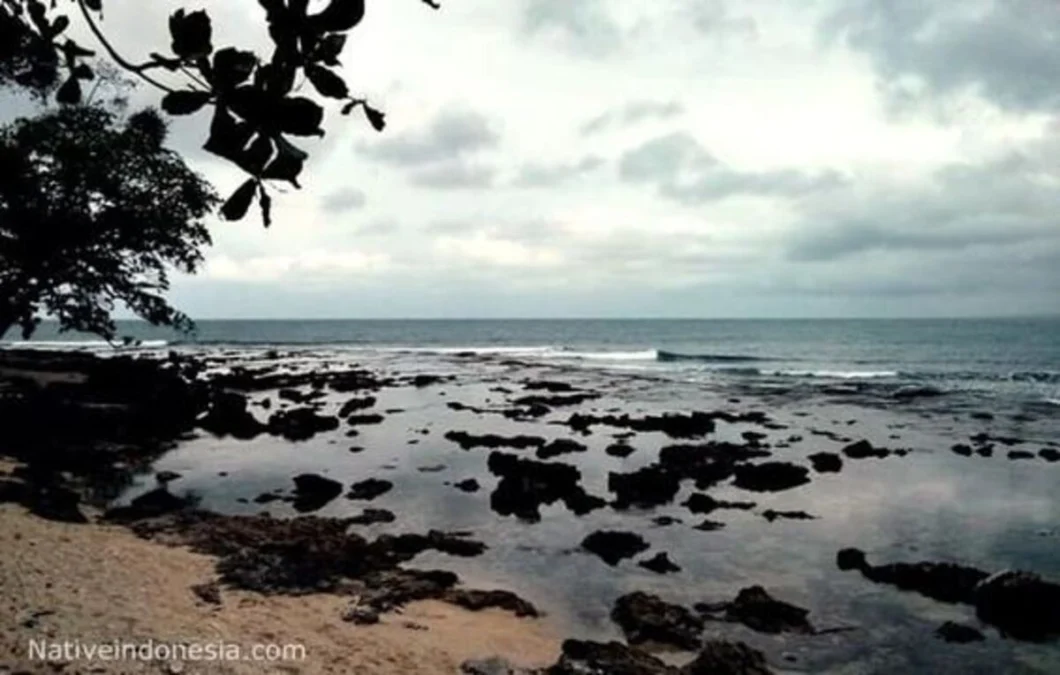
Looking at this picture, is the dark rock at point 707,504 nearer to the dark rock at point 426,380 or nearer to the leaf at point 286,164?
the leaf at point 286,164

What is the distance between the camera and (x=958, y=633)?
32.3ft

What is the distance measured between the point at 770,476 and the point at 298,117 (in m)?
18.7

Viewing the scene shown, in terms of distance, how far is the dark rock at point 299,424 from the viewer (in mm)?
24578

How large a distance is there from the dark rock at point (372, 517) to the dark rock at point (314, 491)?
1198 millimetres

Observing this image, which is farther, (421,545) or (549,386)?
(549,386)

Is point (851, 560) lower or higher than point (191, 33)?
Answer: lower

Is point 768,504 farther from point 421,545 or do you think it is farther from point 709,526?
point 421,545

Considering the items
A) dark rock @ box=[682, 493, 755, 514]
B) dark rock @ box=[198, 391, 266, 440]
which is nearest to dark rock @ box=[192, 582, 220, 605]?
dark rock @ box=[682, 493, 755, 514]

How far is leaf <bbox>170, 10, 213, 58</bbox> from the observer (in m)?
1.88

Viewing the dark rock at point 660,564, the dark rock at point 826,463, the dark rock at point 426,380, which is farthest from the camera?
the dark rock at point 426,380

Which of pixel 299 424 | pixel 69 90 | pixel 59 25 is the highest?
pixel 59 25

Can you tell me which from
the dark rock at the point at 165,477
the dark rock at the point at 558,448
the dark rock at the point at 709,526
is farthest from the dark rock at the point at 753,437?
the dark rock at the point at 165,477

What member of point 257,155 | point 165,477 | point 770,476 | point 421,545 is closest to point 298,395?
point 165,477

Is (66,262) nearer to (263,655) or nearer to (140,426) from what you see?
(140,426)
